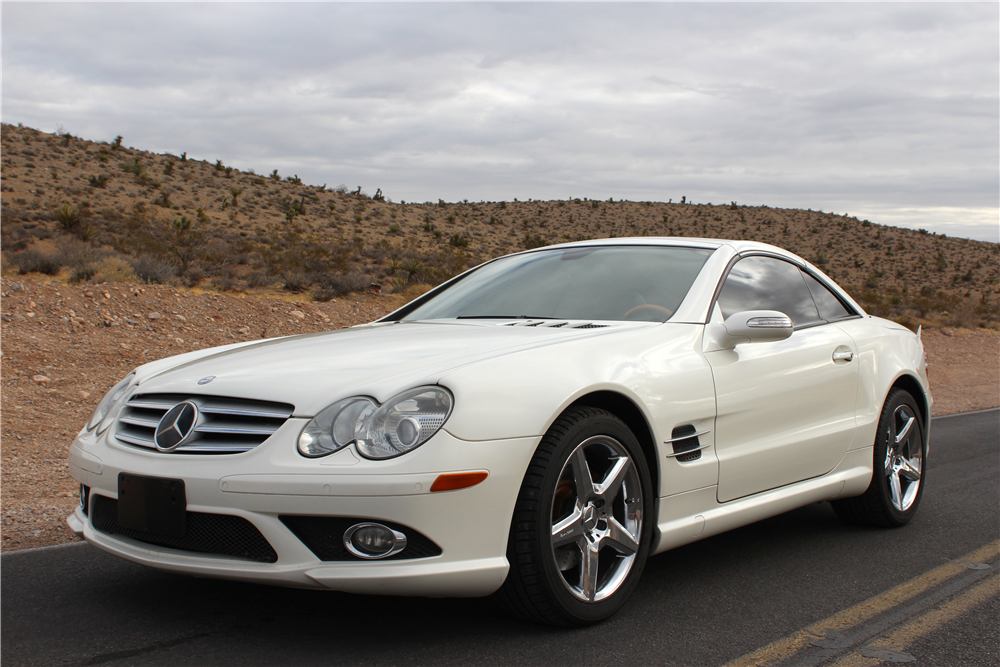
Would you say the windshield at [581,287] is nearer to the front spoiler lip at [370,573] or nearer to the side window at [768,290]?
the side window at [768,290]

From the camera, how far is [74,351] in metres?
10.4

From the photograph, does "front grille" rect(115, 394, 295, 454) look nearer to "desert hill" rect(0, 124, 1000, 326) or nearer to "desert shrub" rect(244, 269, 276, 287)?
"desert hill" rect(0, 124, 1000, 326)

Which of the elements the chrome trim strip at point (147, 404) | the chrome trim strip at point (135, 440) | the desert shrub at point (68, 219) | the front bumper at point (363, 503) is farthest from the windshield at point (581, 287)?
the desert shrub at point (68, 219)

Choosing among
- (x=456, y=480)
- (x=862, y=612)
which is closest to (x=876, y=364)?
(x=862, y=612)

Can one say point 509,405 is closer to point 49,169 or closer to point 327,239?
point 327,239

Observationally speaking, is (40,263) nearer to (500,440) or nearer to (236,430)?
(236,430)

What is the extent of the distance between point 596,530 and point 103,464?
184cm

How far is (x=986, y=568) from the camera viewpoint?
418 centimetres

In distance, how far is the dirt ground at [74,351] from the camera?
589cm

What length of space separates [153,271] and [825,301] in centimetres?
1446

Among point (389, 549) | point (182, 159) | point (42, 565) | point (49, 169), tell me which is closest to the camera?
point (389, 549)

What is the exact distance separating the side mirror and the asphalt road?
3.57ft

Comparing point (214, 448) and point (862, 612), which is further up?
point (214, 448)

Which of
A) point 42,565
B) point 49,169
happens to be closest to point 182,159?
point 49,169
